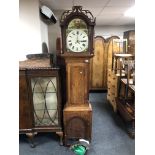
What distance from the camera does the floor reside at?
2952 mm

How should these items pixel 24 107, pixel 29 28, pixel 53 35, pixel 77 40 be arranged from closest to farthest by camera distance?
pixel 77 40
pixel 24 107
pixel 29 28
pixel 53 35

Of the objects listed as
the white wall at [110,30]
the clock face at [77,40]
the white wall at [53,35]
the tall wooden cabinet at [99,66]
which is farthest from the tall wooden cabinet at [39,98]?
the white wall at [110,30]

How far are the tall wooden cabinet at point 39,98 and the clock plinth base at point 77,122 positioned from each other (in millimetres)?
110

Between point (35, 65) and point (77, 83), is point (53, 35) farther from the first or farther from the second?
point (77, 83)

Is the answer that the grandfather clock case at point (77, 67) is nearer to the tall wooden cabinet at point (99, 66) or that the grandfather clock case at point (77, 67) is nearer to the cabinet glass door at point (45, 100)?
the cabinet glass door at point (45, 100)

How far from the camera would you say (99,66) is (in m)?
6.82

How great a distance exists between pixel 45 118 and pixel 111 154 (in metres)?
0.99

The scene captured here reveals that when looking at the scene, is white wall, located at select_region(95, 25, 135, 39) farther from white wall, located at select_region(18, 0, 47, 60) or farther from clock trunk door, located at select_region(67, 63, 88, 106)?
clock trunk door, located at select_region(67, 63, 88, 106)

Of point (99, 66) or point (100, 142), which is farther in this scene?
point (99, 66)

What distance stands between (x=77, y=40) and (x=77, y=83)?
0.56m

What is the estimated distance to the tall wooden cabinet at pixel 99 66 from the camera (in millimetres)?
6738

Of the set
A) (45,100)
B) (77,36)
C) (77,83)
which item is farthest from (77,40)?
(45,100)
